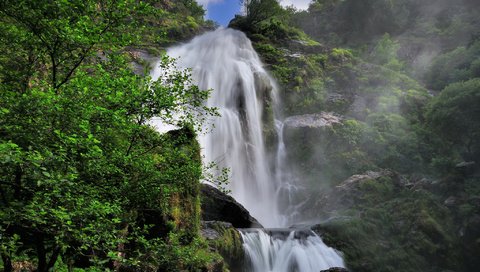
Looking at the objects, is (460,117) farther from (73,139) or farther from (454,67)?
(73,139)

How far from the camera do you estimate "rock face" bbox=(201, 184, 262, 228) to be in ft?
52.6

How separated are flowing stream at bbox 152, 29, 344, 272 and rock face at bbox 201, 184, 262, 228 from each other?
4.64ft

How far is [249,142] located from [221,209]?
33.1ft

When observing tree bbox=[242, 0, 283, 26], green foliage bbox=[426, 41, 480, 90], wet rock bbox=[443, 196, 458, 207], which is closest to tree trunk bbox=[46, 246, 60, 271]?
wet rock bbox=[443, 196, 458, 207]

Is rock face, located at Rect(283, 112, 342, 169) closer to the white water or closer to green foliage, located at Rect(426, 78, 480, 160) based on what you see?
green foliage, located at Rect(426, 78, 480, 160)

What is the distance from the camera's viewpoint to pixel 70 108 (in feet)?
15.4

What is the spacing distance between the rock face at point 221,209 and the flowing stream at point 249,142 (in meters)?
1.42

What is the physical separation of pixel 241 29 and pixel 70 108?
124 ft

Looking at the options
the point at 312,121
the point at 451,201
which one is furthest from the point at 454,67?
the point at 451,201

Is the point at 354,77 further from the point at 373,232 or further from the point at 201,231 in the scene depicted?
the point at 201,231

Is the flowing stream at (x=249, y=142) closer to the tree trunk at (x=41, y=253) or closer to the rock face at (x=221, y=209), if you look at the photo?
the rock face at (x=221, y=209)

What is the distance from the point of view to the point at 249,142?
25.8m

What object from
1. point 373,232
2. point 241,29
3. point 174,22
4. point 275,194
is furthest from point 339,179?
point 174,22

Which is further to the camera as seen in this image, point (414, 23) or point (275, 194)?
point (414, 23)
